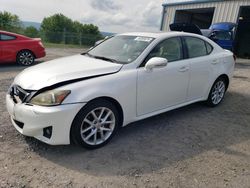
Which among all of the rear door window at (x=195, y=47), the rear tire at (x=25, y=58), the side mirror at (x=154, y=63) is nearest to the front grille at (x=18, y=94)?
the side mirror at (x=154, y=63)

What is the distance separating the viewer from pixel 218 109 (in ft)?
17.8

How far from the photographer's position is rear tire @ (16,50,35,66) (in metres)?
9.77

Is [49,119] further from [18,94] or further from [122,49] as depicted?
[122,49]

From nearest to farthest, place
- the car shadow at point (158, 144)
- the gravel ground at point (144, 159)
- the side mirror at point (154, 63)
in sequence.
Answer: the gravel ground at point (144, 159) < the car shadow at point (158, 144) < the side mirror at point (154, 63)

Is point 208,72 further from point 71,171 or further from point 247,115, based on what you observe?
point 71,171

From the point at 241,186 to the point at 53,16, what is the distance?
214ft

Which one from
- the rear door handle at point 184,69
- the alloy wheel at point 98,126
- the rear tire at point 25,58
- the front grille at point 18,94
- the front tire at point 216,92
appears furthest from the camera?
the rear tire at point 25,58

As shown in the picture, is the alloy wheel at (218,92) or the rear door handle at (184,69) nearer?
the rear door handle at (184,69)

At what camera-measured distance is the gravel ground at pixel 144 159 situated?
2.88 m

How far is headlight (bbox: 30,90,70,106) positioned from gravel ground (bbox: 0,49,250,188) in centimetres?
70

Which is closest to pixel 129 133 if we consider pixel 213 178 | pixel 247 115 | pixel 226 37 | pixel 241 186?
pixel 213 178

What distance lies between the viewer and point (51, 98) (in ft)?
10.2

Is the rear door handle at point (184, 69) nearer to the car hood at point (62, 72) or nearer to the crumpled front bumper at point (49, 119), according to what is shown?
the car hood at point (62, 72)

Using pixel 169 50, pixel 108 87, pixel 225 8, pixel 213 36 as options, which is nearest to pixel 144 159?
pixel 108 87
